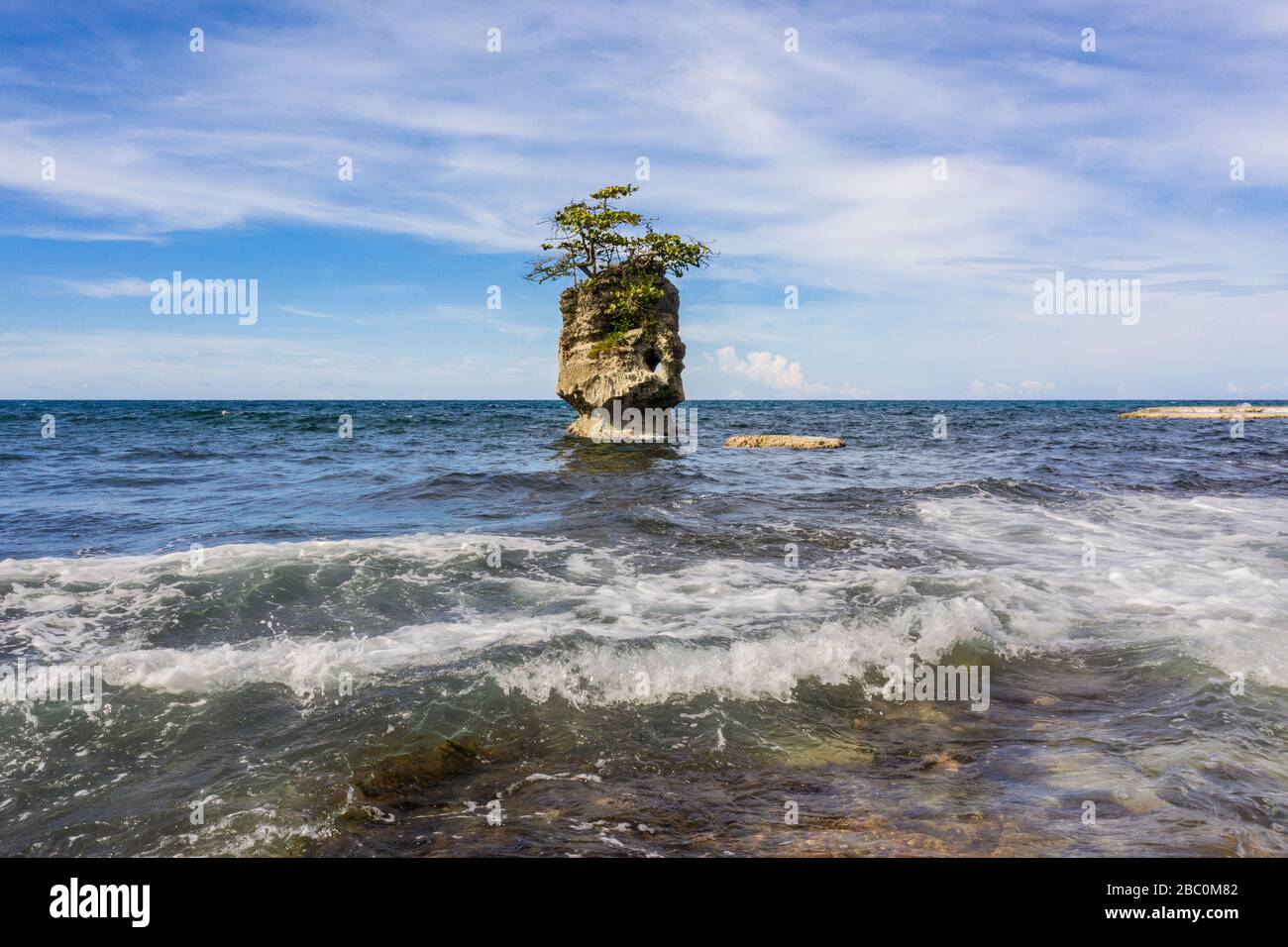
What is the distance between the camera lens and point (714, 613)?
30.5 ft

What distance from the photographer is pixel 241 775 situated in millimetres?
5309

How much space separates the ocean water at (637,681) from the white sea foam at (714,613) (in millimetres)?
58

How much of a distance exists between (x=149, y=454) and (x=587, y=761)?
3030 centimetres

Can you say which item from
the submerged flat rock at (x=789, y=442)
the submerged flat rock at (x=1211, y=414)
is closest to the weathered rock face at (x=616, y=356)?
the submerged flat rock at (x=789, y=442)

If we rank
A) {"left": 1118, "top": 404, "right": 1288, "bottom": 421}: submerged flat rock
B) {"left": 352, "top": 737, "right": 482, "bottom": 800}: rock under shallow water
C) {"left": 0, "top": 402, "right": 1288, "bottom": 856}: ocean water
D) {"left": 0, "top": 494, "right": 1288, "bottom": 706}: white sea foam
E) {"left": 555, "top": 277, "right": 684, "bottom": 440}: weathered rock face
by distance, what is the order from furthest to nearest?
{"left": 1118, "top": 404, "right": 1288, "bottom": 421}: submerged flat rock, {"left": 555, "top": 277, "right": 684, "bottom": 440}: weathered rock face, {"left": 0, "top": 494, "right": 1288, "bottom": 706}: white sea foam, {"left": 352, "top": 737, "right": 482, "bottom": 800}: rock under shallow water, {"left": 0, "top": 402, "right": 1288, "bottom": 856}: ocean water

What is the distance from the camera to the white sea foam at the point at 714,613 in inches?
286

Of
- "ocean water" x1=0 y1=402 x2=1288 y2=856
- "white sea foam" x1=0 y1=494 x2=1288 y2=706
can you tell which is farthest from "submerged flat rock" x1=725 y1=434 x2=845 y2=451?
"white sea foam" x1=0 y1=494 x2=1288 y2=706

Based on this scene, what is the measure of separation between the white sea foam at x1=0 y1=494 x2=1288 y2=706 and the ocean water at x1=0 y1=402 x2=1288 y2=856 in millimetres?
58

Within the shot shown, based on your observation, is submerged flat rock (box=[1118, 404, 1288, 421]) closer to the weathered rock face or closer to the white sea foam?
the weathered rock face

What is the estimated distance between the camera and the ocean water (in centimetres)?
471

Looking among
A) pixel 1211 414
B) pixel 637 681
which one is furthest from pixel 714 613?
pixel 1211 414
